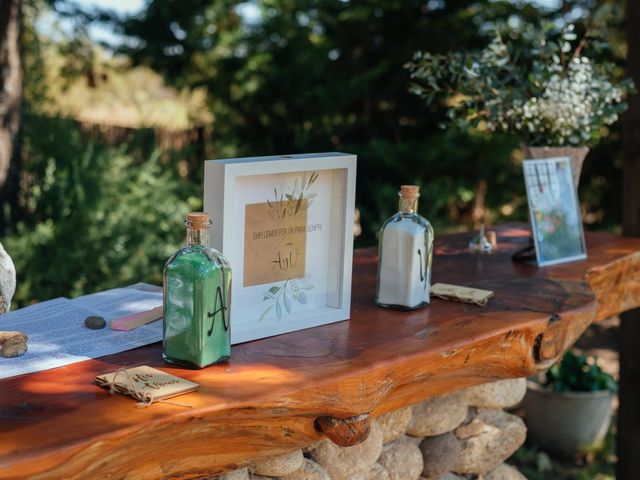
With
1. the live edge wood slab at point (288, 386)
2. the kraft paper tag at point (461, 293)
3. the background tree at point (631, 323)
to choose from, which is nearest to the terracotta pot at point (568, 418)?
the background tree at point (631, 323)

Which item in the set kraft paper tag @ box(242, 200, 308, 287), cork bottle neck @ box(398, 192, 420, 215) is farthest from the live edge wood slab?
cork bottle neck @ box(398, 192, 420, 215)

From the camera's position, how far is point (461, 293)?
6.40 ft

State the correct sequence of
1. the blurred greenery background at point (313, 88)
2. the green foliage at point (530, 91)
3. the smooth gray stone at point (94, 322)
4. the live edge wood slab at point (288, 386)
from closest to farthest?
the live edge wood slab at point (288, 386)
the smooth gray stone at point (94, 322)
the green foliage at point (530, 91)
the blurred greenery background at point (313, 88)

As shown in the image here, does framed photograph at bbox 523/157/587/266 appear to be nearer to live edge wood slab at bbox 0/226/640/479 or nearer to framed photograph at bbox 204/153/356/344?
live edge wood slab at bbox 0/226/640/479

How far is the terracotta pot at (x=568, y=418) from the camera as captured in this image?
141 inches

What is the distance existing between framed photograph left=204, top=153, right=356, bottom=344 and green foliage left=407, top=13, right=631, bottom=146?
795 millimetres

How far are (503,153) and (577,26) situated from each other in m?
1.00

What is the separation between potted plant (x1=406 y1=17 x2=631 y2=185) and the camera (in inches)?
90.8

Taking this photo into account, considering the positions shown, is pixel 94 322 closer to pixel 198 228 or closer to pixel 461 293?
pixel 198 228

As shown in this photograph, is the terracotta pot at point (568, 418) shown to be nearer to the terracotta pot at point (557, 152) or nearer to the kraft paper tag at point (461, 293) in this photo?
the terracotta pot at point (557, 152)

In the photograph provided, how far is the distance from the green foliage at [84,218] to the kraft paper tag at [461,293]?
266 cm

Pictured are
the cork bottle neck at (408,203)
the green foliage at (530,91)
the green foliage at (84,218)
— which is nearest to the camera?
the cork bottle neck at (408,203)

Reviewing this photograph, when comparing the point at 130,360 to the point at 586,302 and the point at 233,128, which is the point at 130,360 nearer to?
the point at 586,302

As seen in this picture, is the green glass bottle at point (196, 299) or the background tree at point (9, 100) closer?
the green glass bottle at point (196, 299)
